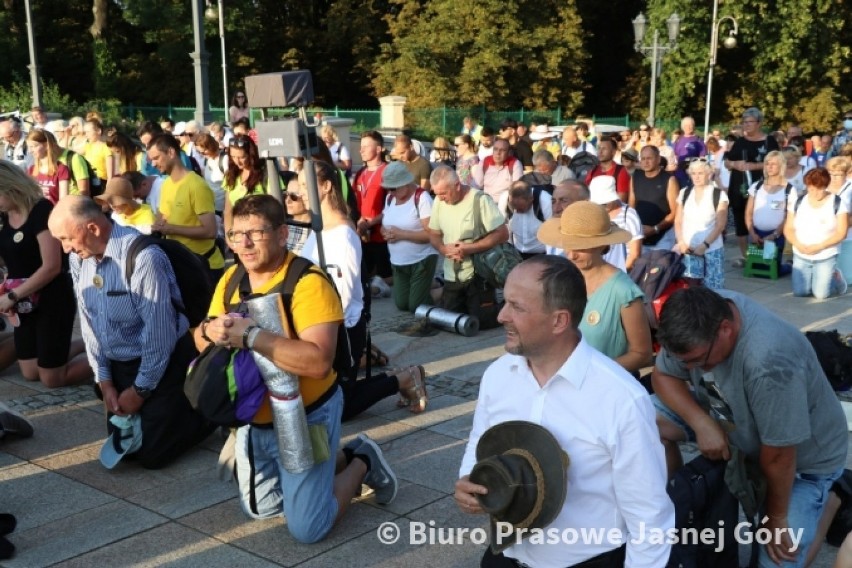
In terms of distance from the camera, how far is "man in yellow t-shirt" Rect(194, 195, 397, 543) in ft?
12.9

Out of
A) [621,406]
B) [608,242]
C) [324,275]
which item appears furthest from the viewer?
[608,242]

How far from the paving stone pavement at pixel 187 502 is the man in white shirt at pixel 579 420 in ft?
4.66

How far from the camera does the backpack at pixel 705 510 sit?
11.9ft

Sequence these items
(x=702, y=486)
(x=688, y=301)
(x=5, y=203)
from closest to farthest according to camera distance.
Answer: (x=688, y=301), (x=702, y=486), (x=5, y=203)

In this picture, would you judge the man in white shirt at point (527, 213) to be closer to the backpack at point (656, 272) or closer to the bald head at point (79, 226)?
the backpack at point (656, 272)

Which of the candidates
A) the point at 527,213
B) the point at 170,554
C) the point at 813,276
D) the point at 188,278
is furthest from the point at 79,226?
the point at 813,276

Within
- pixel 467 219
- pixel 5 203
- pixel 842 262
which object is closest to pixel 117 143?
pixel 5 203

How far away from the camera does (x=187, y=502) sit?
4.81 metres

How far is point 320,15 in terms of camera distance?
42.7 meters

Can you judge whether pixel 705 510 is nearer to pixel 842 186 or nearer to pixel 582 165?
pixel 842 186

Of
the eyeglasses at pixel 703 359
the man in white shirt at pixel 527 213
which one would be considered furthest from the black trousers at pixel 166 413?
the man in white shirt at pixel 527 213

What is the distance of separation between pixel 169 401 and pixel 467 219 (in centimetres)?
368

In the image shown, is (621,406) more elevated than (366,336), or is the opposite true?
(621,406)

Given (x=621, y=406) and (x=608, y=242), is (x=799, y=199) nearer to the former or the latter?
(x=608, y=242)
